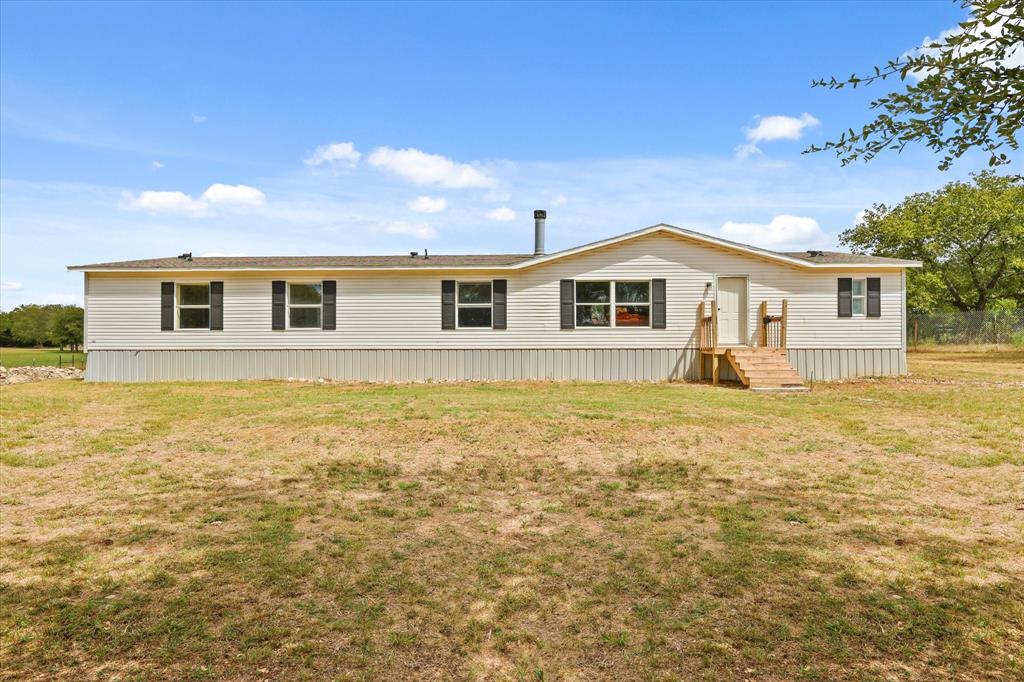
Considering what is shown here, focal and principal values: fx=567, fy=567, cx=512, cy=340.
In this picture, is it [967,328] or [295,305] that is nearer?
[295,305]

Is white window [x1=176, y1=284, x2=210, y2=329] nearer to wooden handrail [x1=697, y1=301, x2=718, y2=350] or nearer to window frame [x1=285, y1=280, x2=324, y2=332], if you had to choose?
window frame [x1=285, y1=280, x2=324, y2=332]

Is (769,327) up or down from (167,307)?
down

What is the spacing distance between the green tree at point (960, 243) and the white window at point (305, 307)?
111 feet

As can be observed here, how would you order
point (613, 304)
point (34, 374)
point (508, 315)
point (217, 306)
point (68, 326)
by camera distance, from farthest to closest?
1. point (68, 326)
2. point (34, 374)
3. point (217, 306)
4. point (508, 315)
5. point (613, 304)

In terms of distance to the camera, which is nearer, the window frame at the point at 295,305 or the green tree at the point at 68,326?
the window frame at the point at 295,305

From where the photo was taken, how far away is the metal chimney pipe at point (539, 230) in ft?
58.7

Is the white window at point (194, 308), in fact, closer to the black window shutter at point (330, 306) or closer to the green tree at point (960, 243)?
the black window shutter at point (330, 306)

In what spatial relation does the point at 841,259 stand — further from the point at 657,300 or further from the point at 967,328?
the point at 967,328

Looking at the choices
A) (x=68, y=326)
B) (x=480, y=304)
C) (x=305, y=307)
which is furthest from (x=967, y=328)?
(x=68, y=326)

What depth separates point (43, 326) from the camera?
33.5 metres

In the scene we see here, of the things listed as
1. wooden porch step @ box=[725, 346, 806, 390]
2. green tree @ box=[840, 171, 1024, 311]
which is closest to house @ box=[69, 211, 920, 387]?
wooden porch step @ box=[725, 346, 806, 390]

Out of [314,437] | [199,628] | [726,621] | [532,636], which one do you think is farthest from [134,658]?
[314,437]

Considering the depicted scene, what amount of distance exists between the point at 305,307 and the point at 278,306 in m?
0.77

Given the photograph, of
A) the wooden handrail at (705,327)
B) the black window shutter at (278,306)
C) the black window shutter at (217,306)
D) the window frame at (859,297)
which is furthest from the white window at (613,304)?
the black window shutter at (217,306)
